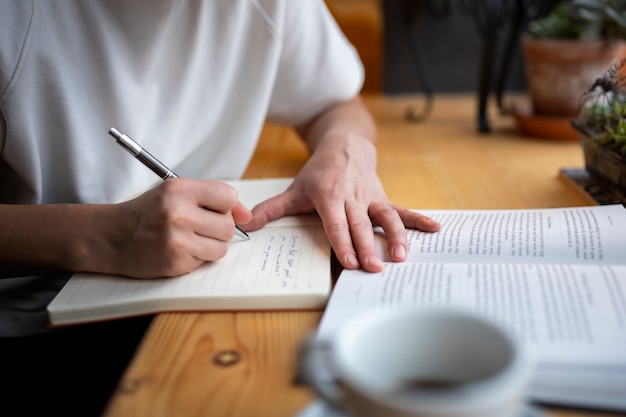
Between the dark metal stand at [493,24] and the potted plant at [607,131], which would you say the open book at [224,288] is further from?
the dark metal stand at [493,24]

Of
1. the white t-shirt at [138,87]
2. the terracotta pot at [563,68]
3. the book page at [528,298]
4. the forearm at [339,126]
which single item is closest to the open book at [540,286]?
the book page at [528,298]

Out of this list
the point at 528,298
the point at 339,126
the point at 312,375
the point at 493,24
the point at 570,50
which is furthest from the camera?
the point at 493,24

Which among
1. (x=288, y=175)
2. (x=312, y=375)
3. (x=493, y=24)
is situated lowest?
(x=288, y=175)

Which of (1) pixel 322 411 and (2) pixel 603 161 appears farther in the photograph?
(2) pixel 603 161

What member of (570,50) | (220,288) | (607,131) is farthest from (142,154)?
(570,50)

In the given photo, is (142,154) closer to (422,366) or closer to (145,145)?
(145,145)

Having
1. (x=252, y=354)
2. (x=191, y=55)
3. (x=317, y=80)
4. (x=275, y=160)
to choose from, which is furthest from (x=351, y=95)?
(x=252, y=354)

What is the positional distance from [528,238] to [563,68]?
0.67m

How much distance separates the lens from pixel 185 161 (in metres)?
0.96

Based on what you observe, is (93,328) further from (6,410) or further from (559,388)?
(559,388)

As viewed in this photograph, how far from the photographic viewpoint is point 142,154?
0.65 meters

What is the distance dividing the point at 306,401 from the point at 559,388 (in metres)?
0.16

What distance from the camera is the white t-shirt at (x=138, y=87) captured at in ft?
2.38

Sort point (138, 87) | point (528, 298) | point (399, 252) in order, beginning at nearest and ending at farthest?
point (528, 298) < point (399, 252) < point (138, 87)
